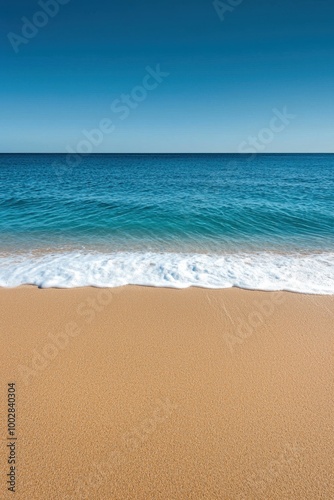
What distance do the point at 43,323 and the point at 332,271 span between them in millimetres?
7560

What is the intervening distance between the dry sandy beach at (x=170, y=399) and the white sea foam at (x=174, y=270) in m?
1.09

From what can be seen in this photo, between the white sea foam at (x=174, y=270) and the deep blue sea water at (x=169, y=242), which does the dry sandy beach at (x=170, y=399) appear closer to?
the white sea foam at (x=174, y=270)

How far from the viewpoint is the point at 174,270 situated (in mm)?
7891

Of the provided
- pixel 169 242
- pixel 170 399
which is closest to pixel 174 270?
pixel 169 242

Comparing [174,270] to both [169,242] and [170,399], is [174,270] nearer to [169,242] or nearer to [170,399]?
[169,242]

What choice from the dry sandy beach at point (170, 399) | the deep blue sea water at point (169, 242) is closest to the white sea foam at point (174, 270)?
the deep blue sea water at point (169, 242)

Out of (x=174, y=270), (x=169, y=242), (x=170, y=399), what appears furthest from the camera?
(x=169, y=242)

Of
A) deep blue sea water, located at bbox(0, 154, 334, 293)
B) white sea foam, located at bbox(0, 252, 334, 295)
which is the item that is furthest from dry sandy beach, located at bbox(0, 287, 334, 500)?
deep blue sea water, located at bbox(0, 154, 334, 293)

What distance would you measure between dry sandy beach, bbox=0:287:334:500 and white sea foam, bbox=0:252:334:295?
3.57 ft

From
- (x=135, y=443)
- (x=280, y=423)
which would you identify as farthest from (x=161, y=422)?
(x=280, y=423)

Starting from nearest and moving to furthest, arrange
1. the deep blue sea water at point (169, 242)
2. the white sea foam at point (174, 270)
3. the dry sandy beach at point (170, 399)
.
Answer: the dry sandy beach at point (170, 399) < the white sea foam at point (174, 270) < the deep blue sea water at point (169, 242)

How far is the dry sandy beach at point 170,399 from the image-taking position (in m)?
2.82

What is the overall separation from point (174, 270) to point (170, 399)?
443cm

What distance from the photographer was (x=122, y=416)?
3453 millimetres
